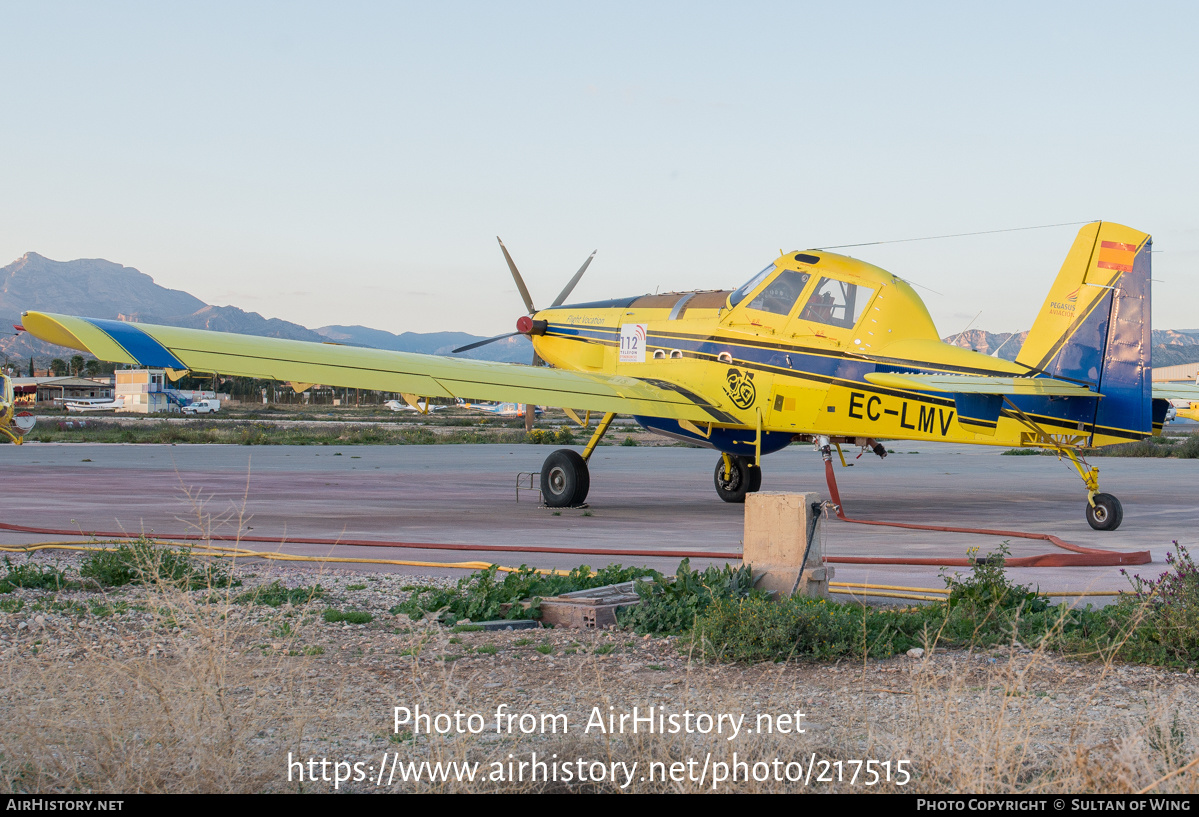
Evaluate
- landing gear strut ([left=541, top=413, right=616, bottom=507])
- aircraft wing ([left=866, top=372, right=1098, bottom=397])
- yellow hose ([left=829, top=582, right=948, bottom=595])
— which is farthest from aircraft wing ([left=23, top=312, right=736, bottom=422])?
yellow hose ([left=829, top=582, right=948, bottom=595])

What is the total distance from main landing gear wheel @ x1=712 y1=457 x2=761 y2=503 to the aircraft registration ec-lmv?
0.11ft

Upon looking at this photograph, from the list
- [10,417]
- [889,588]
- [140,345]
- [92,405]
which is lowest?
[92,405]

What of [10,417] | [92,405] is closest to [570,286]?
[10,417]

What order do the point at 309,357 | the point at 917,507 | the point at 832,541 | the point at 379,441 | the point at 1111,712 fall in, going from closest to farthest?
the point at 1111,712
the point at 832,541
the point at 309,357
the point at 917,507
the point at 379,441

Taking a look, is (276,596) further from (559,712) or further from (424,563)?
(559,712)

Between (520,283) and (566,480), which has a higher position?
(520,283)

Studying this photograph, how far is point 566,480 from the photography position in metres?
16.1

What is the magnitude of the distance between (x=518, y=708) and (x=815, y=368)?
34.3 ft

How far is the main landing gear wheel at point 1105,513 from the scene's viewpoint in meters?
12.9

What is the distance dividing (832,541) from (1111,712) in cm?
678

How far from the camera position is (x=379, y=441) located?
43.4m

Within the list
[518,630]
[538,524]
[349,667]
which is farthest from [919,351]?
[349,667]

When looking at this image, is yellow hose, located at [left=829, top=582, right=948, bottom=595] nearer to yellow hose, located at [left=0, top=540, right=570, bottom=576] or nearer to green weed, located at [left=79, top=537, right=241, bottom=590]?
yellow hose, located at [left=0, top=540, right=570, bottom=576]

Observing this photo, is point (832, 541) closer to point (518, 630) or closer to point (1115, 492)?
point (518, 630)
